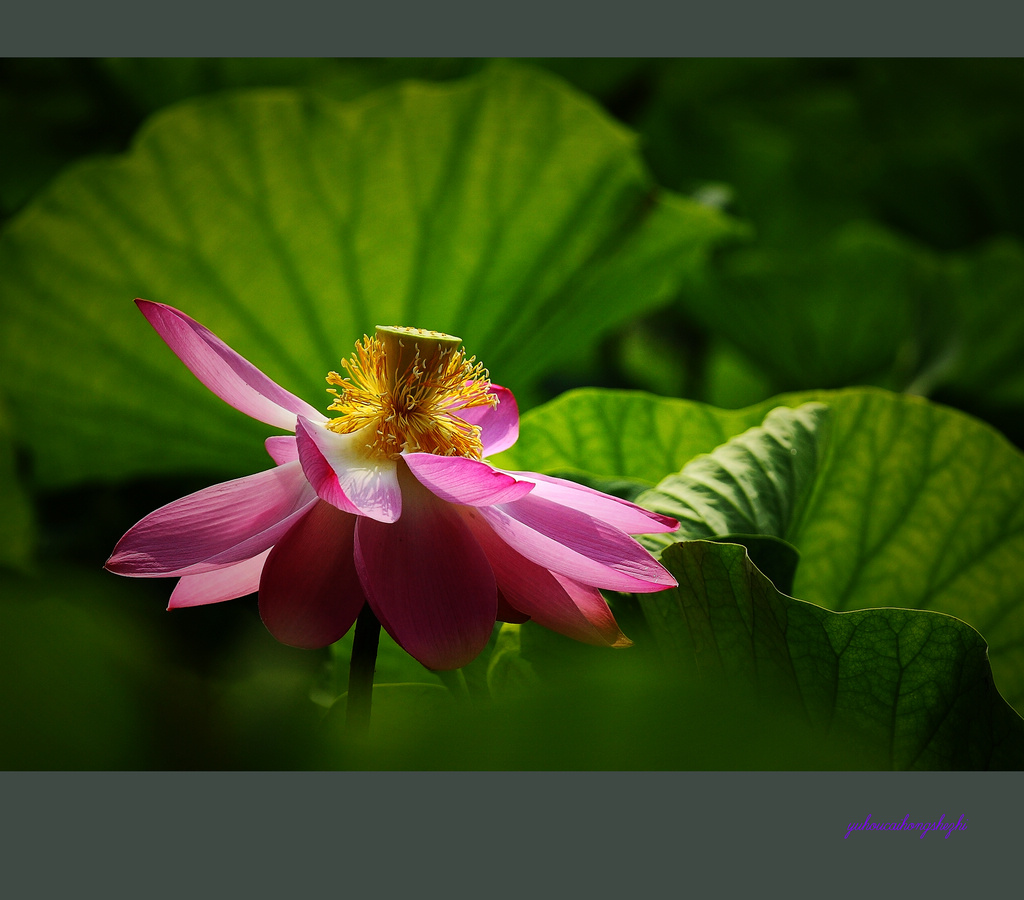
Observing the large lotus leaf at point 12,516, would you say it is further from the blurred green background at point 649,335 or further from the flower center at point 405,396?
the flower center at point 405,396

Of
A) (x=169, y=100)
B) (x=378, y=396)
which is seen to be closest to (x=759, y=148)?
(x=169, y=100)

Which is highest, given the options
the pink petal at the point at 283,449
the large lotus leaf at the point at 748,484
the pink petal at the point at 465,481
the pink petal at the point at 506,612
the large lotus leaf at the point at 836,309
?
the pink petal at the point at 465,481

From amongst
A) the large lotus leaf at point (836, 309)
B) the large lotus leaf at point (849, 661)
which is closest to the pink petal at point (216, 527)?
the large lotus leaf at point (849, 661)

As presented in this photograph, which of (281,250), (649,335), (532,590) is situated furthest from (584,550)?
(649,335)

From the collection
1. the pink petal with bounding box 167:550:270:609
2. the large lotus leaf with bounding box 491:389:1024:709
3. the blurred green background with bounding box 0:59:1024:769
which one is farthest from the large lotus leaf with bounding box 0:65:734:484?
the pink petal with bounding box 167:550:270:609

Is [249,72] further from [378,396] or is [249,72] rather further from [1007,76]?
[1007,76]

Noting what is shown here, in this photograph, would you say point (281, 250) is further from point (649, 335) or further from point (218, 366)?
point (649, 335)
